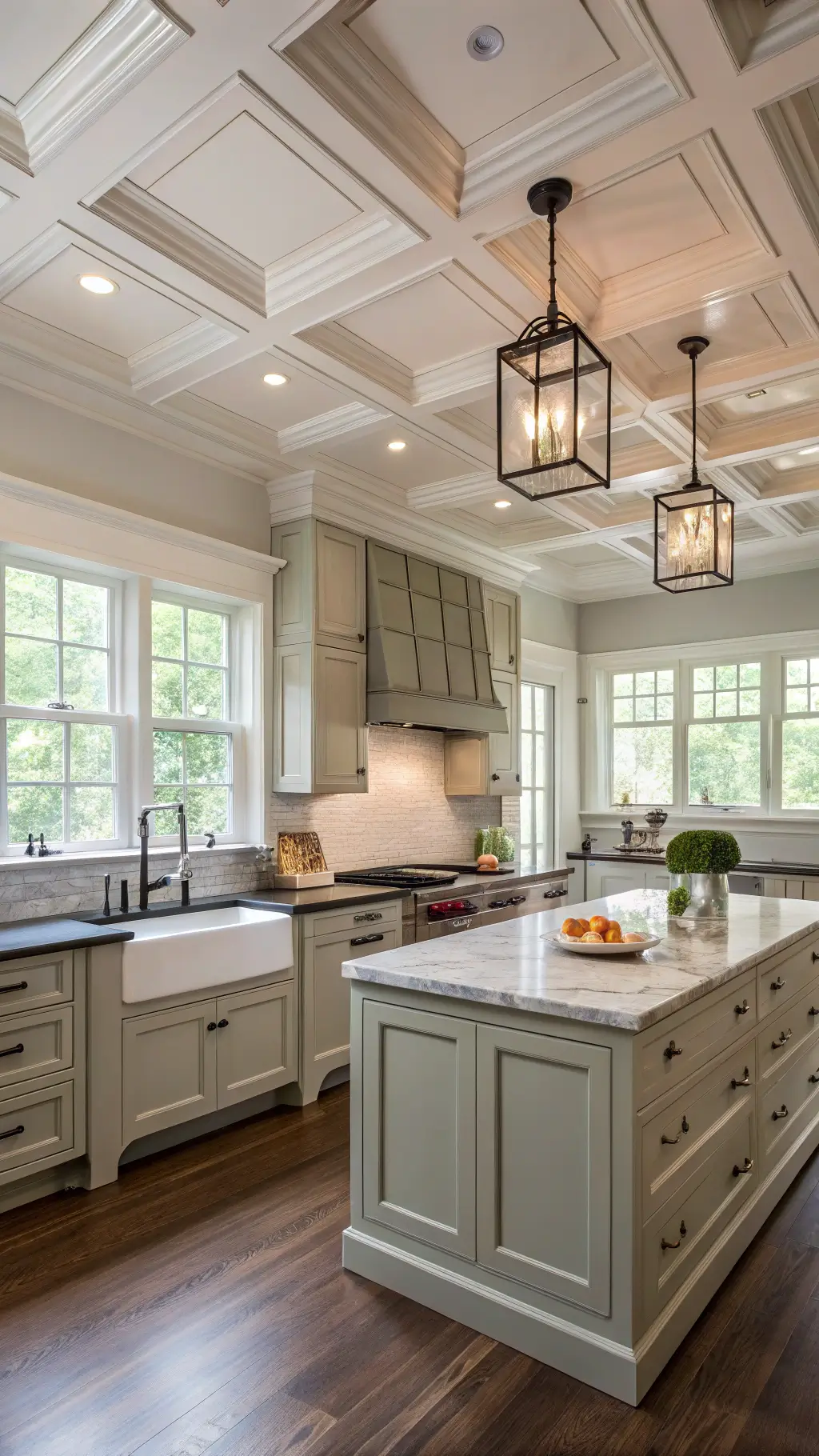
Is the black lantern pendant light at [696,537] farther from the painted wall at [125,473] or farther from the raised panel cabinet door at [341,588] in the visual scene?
the painted wall at [125,473]

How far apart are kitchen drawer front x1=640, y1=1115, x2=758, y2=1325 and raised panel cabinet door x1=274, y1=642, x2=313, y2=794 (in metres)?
2.62

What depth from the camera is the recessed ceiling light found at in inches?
118

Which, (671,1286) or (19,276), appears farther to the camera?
(19,276)

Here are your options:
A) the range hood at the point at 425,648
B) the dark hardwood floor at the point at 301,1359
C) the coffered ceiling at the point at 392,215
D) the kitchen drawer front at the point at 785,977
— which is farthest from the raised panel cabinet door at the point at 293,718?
the kitchen drawer front at the point at 785,977

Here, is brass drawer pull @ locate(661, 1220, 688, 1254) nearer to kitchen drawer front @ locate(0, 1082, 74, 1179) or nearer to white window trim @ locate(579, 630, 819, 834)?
kitchen drawer front @ locate(0, 1082, 74, 1179)

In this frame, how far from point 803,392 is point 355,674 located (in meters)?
2.56

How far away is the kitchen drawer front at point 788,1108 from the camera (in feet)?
9.62

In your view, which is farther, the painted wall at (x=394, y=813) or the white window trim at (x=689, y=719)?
the white window trim at (x=689, y=719)

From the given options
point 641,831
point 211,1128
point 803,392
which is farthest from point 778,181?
point 641,831

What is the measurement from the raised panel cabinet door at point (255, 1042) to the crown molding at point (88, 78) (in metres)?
2.96

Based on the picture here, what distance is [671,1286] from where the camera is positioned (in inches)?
87.7

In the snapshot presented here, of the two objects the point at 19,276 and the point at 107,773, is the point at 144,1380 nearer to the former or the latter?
the point at 107,773

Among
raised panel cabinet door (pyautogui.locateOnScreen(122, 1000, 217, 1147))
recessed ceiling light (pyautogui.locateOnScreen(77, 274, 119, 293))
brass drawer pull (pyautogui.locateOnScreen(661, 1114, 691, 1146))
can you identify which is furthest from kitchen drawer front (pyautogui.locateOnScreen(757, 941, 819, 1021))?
recessed ceiling light (pyautogui.locateOnScreen(77, 274, 119, 293))

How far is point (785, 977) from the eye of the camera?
314cm
